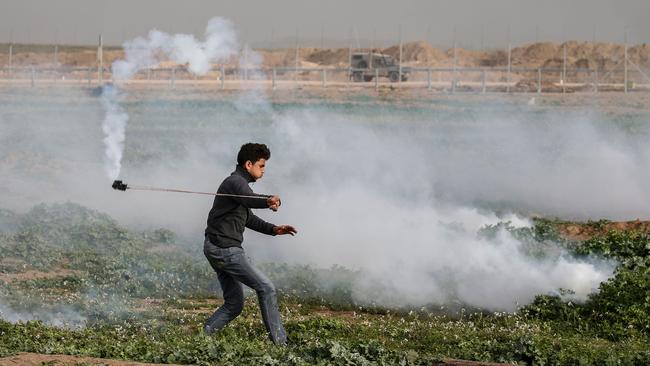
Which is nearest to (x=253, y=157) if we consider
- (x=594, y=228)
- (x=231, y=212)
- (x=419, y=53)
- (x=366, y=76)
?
(x=231, y=212)

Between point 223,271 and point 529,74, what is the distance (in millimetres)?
72363

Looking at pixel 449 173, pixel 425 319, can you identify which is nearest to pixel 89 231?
pixel 425 319

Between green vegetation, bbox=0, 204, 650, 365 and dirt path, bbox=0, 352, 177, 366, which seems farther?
green vegetation, bbox=0, 204, 650, 365

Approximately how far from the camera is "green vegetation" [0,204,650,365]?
11.8 meters

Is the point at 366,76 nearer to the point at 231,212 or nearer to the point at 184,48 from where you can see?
the point at 184,48

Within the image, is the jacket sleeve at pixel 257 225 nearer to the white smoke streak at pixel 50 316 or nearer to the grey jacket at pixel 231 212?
the grey jacket at pixel 231 212

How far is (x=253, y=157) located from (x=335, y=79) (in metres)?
63.2

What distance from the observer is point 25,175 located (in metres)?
34.9

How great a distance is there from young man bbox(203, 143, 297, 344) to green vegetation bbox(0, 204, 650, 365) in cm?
40

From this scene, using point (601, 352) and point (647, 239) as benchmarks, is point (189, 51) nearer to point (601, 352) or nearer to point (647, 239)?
point (647, 239)

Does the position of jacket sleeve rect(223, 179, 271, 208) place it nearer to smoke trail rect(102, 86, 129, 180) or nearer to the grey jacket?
the grey jacket

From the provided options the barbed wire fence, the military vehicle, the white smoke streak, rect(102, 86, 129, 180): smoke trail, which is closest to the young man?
the white smoke streak

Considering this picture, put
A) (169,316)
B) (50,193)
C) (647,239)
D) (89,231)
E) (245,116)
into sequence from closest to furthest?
(169,316) < (647,239) < (89,231) < (50,193) < (245,116)

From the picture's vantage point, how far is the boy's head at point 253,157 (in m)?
12.9
